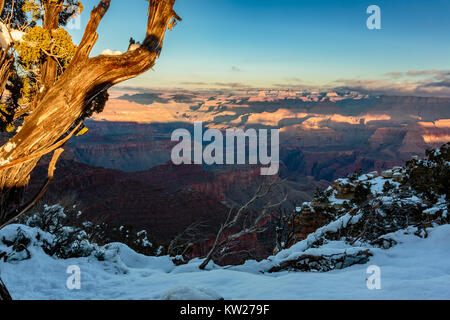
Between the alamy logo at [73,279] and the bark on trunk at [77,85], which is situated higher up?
the bark on trunk at [77,85]

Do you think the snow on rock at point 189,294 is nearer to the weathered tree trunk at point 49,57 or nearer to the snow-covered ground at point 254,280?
the snow-covered ground at point 254,280

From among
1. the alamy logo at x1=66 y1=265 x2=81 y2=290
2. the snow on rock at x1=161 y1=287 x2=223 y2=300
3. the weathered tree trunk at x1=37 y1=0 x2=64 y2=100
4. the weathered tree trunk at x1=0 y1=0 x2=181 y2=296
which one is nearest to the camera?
the weathered tree trunk at x1=0 y1=0 x2=181 y2=296

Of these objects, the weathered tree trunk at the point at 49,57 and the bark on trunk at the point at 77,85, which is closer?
the bark on trunk at the point at 77,85

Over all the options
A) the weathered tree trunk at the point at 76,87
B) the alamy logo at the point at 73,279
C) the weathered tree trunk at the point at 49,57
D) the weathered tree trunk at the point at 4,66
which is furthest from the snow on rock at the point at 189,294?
the weathered tree trunk at the point at 4,66

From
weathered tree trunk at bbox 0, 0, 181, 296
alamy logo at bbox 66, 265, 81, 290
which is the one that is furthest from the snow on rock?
alamy logo at bbox 66, 265, 81, 290

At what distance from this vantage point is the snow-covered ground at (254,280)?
11.0 feet

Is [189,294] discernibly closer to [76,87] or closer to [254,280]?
[254,280]

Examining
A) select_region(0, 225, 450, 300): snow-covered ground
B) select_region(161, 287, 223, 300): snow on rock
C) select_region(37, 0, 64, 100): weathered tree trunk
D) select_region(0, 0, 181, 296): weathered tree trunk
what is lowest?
select_region(0, 225, 450, 300): snow-covered ground

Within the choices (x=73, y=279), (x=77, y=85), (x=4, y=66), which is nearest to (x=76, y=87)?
(x=77, y=85)

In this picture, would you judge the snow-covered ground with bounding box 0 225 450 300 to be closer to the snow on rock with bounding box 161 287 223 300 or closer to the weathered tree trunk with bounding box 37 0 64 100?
the snow on rock with bounding box 161 287 223 300

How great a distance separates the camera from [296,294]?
3.55 metres

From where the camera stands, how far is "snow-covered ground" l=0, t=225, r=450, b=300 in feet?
11.0

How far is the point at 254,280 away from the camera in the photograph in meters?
4.54

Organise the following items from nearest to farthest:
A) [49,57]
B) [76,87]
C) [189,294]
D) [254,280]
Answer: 1. [76,87]
2. [189,294]
3. [49,57]
4. [254,280]
